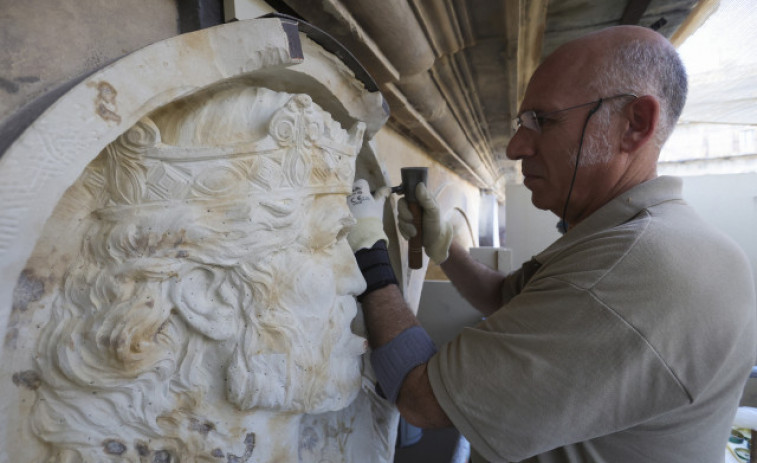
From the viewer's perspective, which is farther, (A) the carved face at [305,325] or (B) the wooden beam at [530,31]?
(B) the wooden beam at [530,31]

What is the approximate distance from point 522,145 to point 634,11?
739mm

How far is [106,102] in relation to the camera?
430 millimetres

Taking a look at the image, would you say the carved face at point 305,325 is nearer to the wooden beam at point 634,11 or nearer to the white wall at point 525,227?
the wooden beam at point 634,11

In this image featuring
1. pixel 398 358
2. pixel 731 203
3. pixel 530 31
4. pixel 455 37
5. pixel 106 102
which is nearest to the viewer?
pixel 106 102

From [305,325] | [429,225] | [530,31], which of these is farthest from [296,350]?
[530,31]

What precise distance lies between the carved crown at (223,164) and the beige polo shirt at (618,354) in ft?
1.28

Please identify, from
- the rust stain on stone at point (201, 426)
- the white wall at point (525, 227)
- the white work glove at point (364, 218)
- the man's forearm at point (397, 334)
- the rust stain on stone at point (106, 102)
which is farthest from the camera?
the white wall at point (525, 227)

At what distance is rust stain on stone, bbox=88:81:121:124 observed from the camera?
1.39 ft

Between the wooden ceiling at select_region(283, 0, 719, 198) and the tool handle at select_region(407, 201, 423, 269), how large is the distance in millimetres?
354

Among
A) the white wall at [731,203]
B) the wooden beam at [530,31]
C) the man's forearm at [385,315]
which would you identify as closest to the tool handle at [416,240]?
the man's forearm at [385,315]

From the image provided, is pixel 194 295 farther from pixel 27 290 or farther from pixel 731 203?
pixel 731 203

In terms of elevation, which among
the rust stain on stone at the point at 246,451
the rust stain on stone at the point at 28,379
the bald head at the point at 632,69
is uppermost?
the bald head at the point at 632,69

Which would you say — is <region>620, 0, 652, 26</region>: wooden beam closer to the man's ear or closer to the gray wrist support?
the man's ear

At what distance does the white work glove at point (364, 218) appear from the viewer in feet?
2.75
